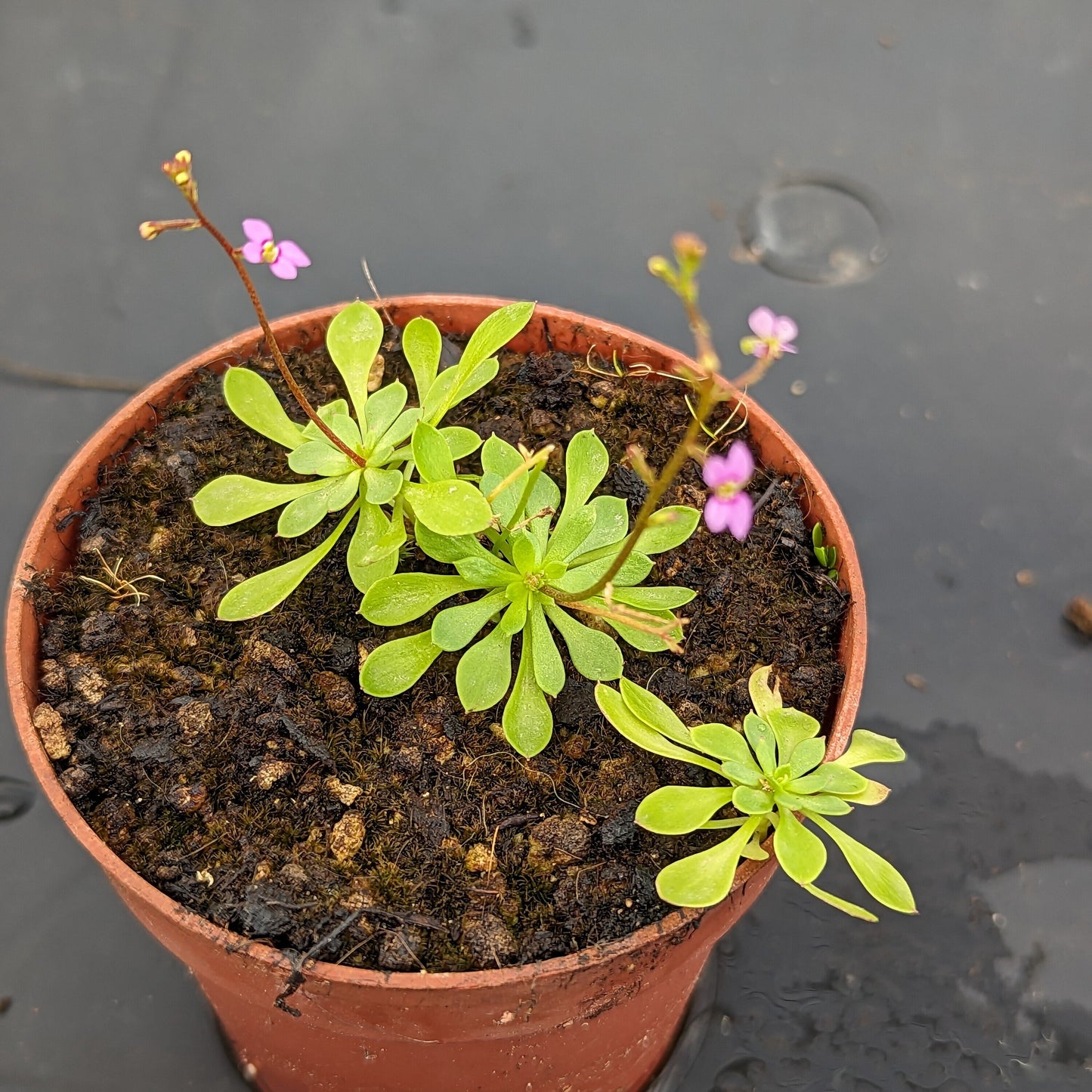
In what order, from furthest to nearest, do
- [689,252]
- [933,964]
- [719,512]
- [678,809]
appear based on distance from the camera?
[933,964] < [678,809] < [719,512] < [689,252]

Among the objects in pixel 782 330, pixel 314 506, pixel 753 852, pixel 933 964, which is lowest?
pixel 933 964

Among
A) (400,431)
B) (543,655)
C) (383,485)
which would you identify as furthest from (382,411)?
(543,655)

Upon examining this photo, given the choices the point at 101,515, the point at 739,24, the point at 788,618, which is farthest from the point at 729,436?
the point at 739,24

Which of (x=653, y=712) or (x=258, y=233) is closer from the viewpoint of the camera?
(x=258, y=233)

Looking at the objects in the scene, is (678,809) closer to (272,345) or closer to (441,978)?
(441,978)

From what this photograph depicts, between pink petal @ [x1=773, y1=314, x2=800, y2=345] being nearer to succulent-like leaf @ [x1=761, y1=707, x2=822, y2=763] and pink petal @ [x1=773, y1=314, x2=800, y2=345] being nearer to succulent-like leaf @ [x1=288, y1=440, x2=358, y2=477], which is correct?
succulent-like leaf @ [x1=761, y1=707, x2=822, y2=763]

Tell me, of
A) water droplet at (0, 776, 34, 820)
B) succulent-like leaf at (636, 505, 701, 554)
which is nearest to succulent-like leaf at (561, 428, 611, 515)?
succulent-like leaf at (636, 505, 701, 554)

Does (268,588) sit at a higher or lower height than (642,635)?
higher

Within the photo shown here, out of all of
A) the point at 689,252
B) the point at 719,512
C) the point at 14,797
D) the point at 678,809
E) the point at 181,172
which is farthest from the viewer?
the point at 14,797
